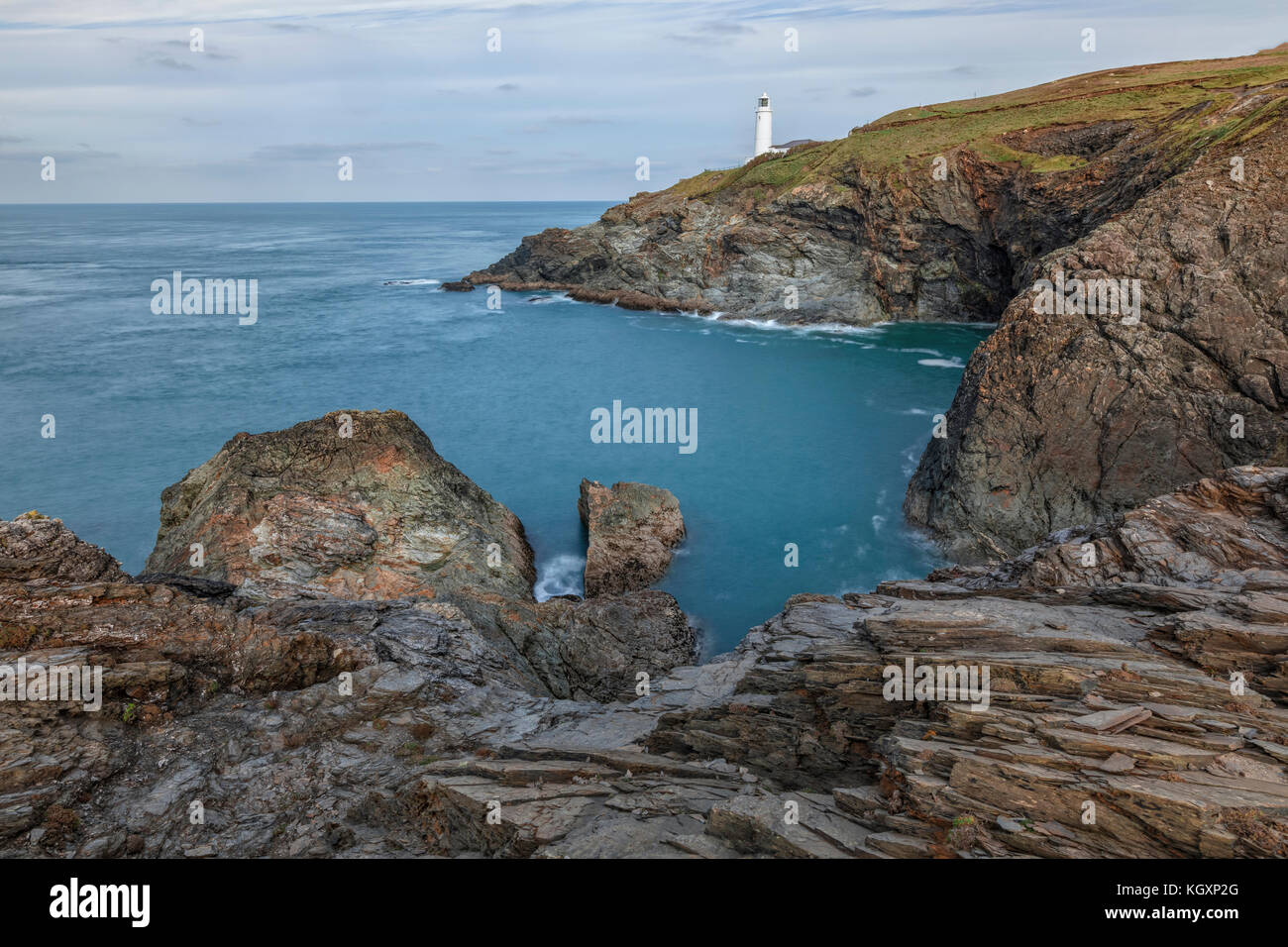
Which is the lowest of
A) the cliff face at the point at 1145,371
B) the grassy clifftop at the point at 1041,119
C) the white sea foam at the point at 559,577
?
the white sea foam at the point at 559,577

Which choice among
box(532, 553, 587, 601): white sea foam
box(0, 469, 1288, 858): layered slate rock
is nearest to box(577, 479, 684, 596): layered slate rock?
box(532, 553, 587, 601): white sea foam

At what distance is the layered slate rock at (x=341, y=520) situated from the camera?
946 inches

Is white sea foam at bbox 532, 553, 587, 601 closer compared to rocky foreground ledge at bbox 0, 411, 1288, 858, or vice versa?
rocky foreground ledge at bbox 0, 411, 1288, 858

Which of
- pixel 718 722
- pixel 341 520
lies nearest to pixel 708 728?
pixel 718 722

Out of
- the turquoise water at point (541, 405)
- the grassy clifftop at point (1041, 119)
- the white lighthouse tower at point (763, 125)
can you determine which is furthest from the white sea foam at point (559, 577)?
the white lighthouse tower at point (763, 125)

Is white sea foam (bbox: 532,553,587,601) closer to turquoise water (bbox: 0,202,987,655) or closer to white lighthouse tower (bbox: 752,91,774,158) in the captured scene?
turquoise water (bbox: 0,202,987,655)

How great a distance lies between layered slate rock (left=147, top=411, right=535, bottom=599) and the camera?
24.0m

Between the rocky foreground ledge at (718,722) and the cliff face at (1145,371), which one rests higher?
the cliff face at (1145,371)

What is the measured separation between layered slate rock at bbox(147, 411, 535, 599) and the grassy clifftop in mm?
37634

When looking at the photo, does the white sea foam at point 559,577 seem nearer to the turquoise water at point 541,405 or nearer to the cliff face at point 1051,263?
the turquoise water at point 541,405

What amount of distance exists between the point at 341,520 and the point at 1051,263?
103 ft

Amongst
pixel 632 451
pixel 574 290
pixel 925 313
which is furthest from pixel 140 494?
pixel 925 313

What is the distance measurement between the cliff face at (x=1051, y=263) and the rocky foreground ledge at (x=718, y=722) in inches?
464

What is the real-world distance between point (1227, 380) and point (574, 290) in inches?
2987
